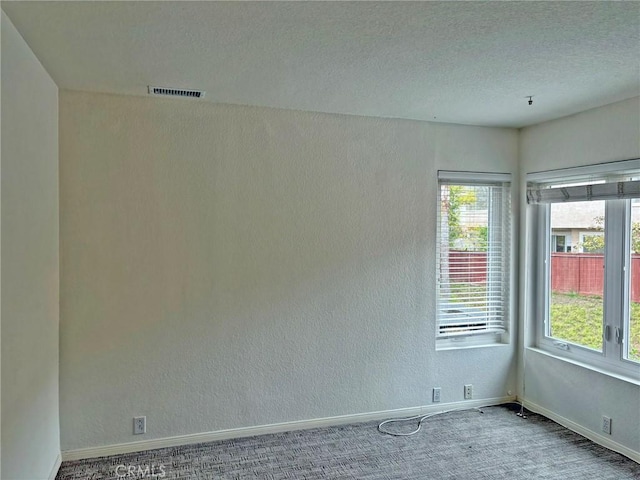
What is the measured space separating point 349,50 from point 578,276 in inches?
106

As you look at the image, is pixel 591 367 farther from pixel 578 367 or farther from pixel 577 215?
pixel 577 215

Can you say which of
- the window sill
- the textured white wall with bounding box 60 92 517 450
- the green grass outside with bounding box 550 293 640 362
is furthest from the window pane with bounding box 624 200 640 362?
the textured white wall with bounding box 60 92 517 450

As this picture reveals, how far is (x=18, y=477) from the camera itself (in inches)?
88.4

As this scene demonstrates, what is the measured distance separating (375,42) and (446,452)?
2.75 meters

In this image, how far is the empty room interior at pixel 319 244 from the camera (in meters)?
2.34

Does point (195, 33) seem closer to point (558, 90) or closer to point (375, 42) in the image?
point (375, 42)

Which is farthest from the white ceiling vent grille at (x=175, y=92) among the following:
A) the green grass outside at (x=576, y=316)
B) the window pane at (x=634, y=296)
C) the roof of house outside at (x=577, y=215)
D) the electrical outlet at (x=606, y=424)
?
the electrical outlet at (x=606, y=424)

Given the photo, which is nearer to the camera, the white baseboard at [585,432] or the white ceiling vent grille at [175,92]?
the white ceiling vent grille at [175,92]

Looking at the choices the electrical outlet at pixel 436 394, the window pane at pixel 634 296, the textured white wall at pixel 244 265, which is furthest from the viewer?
the electrical outlet at pixel 436 394

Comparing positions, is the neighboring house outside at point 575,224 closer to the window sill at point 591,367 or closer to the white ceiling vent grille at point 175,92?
the window sill at point 591,367

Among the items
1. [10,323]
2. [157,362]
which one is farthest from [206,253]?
[10,323]

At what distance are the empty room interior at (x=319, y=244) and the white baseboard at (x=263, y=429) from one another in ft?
0.06

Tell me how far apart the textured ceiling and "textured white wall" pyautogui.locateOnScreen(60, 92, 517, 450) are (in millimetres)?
369

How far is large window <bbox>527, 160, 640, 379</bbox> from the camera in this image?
338cm
